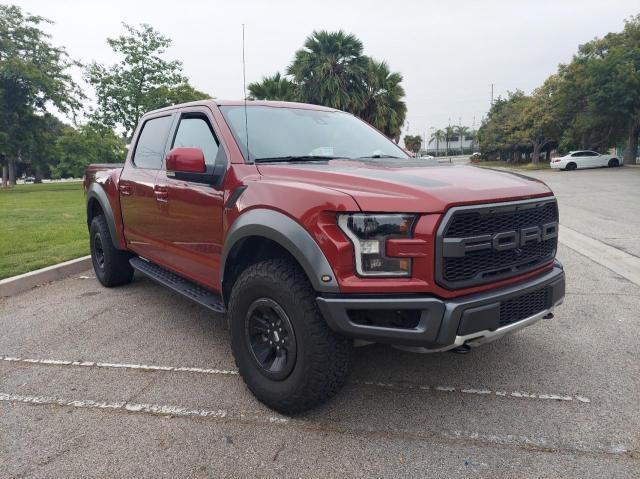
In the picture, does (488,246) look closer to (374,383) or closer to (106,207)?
(374,383)

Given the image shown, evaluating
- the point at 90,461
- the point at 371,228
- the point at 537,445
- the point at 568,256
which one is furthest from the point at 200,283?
the point at 568,256

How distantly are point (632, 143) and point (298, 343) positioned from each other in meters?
41.3

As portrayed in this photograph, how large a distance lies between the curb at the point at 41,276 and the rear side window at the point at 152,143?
7.03 ft

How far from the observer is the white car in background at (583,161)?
3403cm

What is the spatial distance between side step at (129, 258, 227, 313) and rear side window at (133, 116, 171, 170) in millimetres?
939

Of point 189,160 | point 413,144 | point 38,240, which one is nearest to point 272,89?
point 38,240

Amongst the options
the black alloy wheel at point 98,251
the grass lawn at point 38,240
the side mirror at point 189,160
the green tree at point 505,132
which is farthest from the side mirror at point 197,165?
the green tree at point 505,132

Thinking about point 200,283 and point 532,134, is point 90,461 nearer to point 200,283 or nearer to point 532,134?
point 200,283

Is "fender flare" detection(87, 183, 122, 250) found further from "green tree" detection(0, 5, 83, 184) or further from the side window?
"green tree" detection(0, 5, 83, 184)

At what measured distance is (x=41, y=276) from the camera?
579 centimetres

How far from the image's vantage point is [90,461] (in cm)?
237

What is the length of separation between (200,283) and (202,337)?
1.98 ft

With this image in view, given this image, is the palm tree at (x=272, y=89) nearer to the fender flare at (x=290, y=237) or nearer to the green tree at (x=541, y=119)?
the fender flare at (x=290, y=237)

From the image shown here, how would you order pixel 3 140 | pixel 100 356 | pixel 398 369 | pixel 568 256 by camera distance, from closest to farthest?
pixel 398 369, pixel 100 356, pixel 568 256, pixel 3 140
